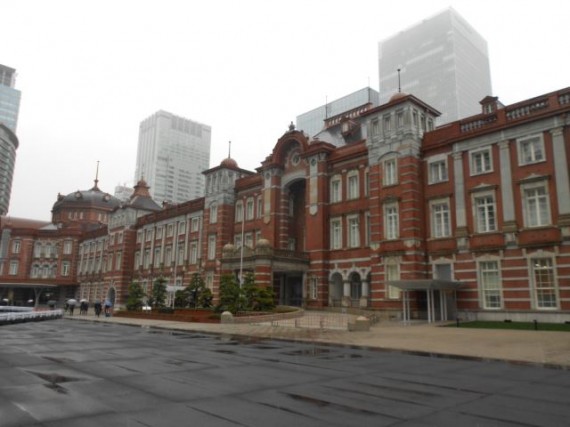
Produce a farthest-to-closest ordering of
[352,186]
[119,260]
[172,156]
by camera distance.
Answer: [172,156]
[119,260]
[352,186]

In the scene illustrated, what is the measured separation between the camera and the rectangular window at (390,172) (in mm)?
33969

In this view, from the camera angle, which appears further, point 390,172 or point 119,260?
point 119,260

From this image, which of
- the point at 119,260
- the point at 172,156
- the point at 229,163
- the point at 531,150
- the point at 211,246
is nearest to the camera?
the point at 531,150

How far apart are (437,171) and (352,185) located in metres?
7.77

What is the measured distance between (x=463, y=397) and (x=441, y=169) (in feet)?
86.7

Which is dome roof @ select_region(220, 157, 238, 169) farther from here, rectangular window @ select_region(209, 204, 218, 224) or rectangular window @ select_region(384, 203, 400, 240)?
rectangular window @ select_region(384, 203, 400, 240)

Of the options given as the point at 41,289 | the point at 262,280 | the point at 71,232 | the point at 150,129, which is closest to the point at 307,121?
the point at 71,232

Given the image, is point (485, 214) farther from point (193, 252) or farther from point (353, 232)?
point (193, 252)

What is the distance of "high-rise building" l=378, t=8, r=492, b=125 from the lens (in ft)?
409

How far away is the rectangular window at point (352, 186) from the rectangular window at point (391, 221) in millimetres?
4452

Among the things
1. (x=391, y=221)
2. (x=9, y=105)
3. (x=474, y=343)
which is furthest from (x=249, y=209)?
(x=9, y=105)

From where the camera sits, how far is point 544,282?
86.6 ft

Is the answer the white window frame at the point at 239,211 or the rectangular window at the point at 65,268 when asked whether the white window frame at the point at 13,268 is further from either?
the white window frame at the point at 239,211

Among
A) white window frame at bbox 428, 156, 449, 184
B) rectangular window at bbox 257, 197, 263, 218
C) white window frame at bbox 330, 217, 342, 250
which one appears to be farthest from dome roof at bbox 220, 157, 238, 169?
white window frame at bbox 428, 156, 449, 184
